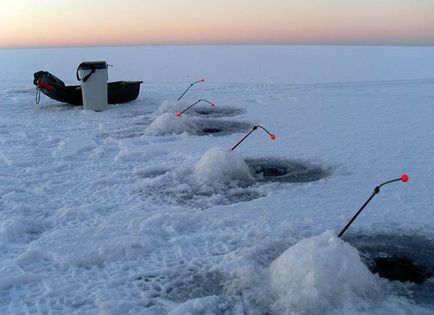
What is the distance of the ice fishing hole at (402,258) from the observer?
292 cm

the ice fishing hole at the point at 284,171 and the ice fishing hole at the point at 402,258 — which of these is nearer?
the ice fishing hole at the point at 402,258

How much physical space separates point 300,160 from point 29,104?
7936 mm

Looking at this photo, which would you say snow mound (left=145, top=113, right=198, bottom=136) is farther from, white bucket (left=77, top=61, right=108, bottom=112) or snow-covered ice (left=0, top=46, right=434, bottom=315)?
white bucket (left=77, top=61, right=108, bottom=112)

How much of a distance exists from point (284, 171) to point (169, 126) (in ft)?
9.23

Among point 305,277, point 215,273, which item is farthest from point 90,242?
point 305,277

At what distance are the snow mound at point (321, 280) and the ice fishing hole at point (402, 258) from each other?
262 millimetres

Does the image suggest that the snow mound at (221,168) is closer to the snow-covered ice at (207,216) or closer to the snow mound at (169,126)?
the snow-covered ice at (207,216)

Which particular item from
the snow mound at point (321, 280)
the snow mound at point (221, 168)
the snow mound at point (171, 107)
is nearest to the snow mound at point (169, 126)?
the snow mound at point (171, 107)

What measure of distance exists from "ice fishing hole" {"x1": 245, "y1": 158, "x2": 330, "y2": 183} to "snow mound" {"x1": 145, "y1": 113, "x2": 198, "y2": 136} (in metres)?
2.11

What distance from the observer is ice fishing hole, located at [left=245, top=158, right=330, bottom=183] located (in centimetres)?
508

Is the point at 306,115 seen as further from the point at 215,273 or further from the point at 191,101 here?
the point at 215,273

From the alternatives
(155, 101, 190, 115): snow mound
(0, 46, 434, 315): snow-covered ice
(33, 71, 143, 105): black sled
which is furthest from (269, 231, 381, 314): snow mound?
(33, 71, 143, 105): black sled

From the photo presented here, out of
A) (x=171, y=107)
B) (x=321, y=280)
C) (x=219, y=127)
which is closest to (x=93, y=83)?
(x=171, y=107)

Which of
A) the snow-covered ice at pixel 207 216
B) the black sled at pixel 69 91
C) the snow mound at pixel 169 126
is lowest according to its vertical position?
the snow-covered ice at pixel 207 216
